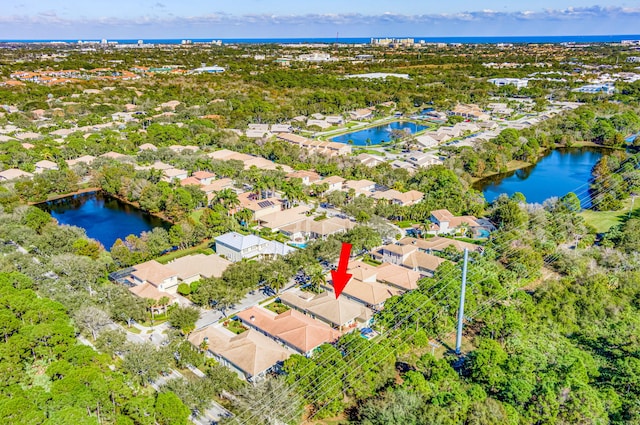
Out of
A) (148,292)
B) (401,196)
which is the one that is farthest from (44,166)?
(401,196)

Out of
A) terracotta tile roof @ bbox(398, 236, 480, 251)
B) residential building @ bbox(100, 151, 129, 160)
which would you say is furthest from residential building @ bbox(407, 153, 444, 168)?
residential building @ bbox(100, 151, 129, 160)

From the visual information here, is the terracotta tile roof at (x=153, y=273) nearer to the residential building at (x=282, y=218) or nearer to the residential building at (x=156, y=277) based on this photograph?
the residential building at (x=156, y=277)

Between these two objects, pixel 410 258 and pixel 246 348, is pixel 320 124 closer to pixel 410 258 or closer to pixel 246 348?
pixel 410 258

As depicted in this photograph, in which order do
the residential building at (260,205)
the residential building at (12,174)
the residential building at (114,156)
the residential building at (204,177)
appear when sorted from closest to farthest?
1. the residential building at (260,205)
2. the residential building at (12,174)
3. the residential building at (204,177)
4. the residential building at (114,156)

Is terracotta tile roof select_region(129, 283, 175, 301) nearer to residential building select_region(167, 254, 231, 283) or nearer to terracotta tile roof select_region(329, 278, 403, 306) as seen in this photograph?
residential building select_region(167, 254, 231, 283)

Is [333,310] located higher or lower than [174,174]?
lower

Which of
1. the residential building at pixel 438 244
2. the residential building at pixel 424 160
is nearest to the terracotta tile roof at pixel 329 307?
the residential building at pixel 438 244
